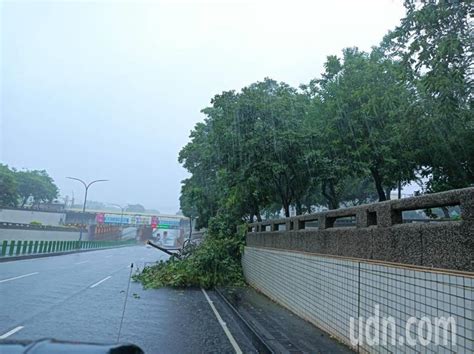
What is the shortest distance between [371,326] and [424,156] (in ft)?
34.9

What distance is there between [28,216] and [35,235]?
19281 mm

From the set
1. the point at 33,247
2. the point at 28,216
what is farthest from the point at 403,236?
the point at 28,216

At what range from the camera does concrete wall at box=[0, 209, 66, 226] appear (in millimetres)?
53681

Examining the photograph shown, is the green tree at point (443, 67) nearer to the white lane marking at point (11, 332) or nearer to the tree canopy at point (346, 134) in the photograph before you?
the tree canopy at point (346, 134)

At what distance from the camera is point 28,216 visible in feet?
197

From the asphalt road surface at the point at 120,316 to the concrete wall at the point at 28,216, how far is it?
44.9 m

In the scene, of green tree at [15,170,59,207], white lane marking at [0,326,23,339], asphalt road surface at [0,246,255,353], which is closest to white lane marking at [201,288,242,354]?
asphalt road surface at [0,246,255,353]

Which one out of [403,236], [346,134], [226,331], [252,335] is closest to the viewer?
[403,236]

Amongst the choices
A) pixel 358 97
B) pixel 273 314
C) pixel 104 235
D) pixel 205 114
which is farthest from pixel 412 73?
pixel 104 235

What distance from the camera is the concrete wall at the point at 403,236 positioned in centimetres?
409

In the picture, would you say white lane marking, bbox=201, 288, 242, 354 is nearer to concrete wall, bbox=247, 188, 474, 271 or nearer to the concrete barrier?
concrete wall, bbox=247, 188, 474, 271

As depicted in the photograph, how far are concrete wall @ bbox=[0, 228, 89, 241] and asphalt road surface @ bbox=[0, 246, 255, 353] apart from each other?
25.2 metres

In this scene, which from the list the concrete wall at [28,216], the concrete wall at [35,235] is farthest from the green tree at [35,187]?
the concrete wall at [35,235]

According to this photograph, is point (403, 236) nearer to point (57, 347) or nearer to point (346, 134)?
point (57, 347)
